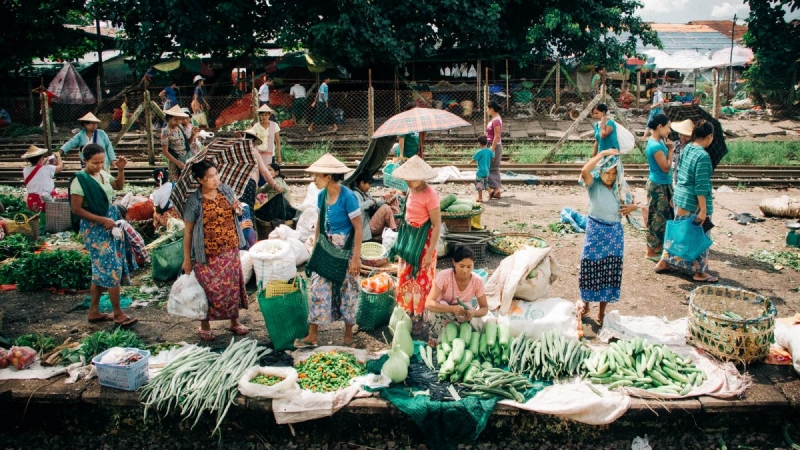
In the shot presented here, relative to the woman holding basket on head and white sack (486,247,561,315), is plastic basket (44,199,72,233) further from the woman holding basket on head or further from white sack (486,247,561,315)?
white sack (486,247,561,315)

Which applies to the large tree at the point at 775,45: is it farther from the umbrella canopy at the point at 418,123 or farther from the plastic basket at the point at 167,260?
the plastic basket at the point at 167,260

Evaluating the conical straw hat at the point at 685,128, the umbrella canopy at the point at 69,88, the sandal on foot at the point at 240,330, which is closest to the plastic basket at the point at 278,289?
the sandal on foot at the point at 240,330

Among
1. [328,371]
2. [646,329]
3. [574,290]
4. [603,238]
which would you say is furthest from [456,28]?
[328,371]

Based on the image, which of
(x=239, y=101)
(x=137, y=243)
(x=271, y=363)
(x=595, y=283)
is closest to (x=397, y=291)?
(x=271, y=363)

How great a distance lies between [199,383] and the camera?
477 cm

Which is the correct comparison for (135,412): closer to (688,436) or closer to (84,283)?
(84,283)

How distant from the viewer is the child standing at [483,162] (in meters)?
10.4

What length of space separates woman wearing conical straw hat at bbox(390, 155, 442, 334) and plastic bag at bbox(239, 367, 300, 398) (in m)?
1.34

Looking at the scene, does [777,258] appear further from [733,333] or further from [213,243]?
[213,243]

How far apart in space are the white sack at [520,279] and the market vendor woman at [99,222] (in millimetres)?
3638

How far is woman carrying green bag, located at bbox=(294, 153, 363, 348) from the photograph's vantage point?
17.7 feet

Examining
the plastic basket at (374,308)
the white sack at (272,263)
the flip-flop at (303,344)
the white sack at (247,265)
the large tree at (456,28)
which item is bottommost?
the flip-flop at (303,344)

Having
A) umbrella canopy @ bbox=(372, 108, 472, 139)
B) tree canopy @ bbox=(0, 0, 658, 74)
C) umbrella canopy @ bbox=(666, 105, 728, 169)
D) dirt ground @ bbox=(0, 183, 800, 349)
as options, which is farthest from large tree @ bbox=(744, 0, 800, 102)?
umbrella canopy @ bbox=(372, 108, 472, 139)

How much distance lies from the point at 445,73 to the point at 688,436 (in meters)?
20.5
